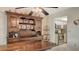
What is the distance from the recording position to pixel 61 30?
2564mm

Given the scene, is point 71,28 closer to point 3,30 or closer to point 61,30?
point 61,30

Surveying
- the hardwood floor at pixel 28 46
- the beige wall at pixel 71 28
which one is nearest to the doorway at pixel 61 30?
the beige wall at pixel 71 28

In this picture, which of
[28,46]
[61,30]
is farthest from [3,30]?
[61,30]

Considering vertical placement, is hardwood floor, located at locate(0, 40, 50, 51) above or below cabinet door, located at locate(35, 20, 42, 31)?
below

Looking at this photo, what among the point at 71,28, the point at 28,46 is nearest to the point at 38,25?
the point at 28,46

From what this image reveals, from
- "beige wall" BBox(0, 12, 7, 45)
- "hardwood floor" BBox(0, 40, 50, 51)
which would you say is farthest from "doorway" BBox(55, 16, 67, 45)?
"beige wall" BBox(0, 12, 7, 45)

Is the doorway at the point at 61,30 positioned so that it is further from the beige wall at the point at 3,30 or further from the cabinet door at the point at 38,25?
the beige wall at the point at 3,30

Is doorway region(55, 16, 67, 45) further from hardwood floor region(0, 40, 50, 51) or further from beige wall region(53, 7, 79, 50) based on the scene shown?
hardwood floor region(0, 40, 50, 51)

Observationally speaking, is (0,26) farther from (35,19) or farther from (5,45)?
(35,19)

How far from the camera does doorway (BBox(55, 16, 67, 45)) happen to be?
100 inches

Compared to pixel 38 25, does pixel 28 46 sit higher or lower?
lower

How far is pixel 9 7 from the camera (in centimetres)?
252
